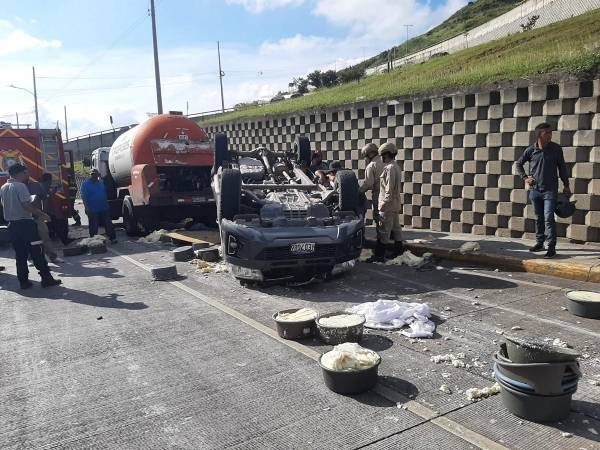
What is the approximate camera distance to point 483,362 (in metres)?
4.35

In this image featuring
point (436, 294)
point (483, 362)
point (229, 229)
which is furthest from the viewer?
point (229, 229)

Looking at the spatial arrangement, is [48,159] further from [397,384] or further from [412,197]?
[397,384]

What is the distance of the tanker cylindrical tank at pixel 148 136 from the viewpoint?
491 inches

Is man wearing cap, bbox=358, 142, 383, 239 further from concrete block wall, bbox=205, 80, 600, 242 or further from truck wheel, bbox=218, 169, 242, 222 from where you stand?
truck wheel, bbox=218, 169, 242, 222

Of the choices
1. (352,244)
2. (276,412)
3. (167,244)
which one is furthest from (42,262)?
(276,412)

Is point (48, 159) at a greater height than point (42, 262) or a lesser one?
greater

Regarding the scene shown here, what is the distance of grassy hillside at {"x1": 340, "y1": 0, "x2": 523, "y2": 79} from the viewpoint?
172 ft

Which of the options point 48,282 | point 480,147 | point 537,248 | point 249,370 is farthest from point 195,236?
point 249,370

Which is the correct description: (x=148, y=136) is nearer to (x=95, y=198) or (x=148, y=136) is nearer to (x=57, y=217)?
(x=95, y=198)

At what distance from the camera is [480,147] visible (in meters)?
9.68

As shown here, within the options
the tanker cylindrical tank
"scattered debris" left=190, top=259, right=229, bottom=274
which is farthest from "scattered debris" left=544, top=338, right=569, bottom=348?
the tanker cylindrical tank

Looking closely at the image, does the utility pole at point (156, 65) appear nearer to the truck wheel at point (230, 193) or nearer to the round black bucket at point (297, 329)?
the truck wheel at point (230, 193)

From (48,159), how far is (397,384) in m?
11.1

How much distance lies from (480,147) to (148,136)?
757 centimetres
